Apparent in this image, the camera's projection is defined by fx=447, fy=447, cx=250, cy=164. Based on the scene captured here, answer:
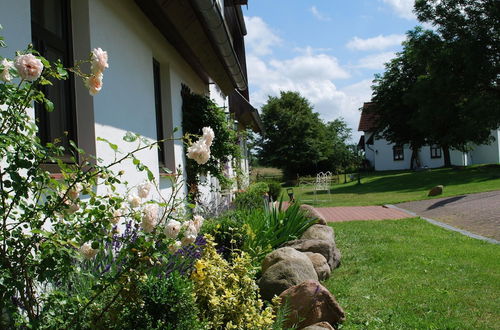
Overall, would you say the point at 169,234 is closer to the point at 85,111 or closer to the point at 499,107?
the point at 85,111

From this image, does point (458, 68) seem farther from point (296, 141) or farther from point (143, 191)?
point (143, 191)

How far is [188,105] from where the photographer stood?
6.97m

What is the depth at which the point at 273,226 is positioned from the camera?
6555 millimetres

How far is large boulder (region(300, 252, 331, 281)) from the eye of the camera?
5281 millimetres

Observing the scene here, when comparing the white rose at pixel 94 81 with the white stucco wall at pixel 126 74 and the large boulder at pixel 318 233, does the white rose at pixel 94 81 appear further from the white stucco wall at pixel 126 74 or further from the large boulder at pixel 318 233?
the large boulder at pixel 318 233

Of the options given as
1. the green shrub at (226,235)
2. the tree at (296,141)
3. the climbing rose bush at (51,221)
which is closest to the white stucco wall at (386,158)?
the tree at (296,141)

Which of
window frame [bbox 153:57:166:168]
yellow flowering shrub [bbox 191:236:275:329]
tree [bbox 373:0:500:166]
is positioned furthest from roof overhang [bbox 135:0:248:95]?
tree [bbox 373:0:500:166]

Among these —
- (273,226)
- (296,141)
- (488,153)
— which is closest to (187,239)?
(273,226)

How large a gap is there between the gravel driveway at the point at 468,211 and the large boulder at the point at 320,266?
4.49 m

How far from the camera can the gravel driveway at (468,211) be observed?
32.0 ft

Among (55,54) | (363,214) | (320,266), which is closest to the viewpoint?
(55,54)

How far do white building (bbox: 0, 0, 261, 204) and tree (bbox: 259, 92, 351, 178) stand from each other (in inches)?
1366

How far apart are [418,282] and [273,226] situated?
216cm

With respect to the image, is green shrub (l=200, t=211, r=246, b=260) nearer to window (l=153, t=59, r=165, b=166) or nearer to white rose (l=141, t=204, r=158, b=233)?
window (l=153, t=59, r=165, b=166)
